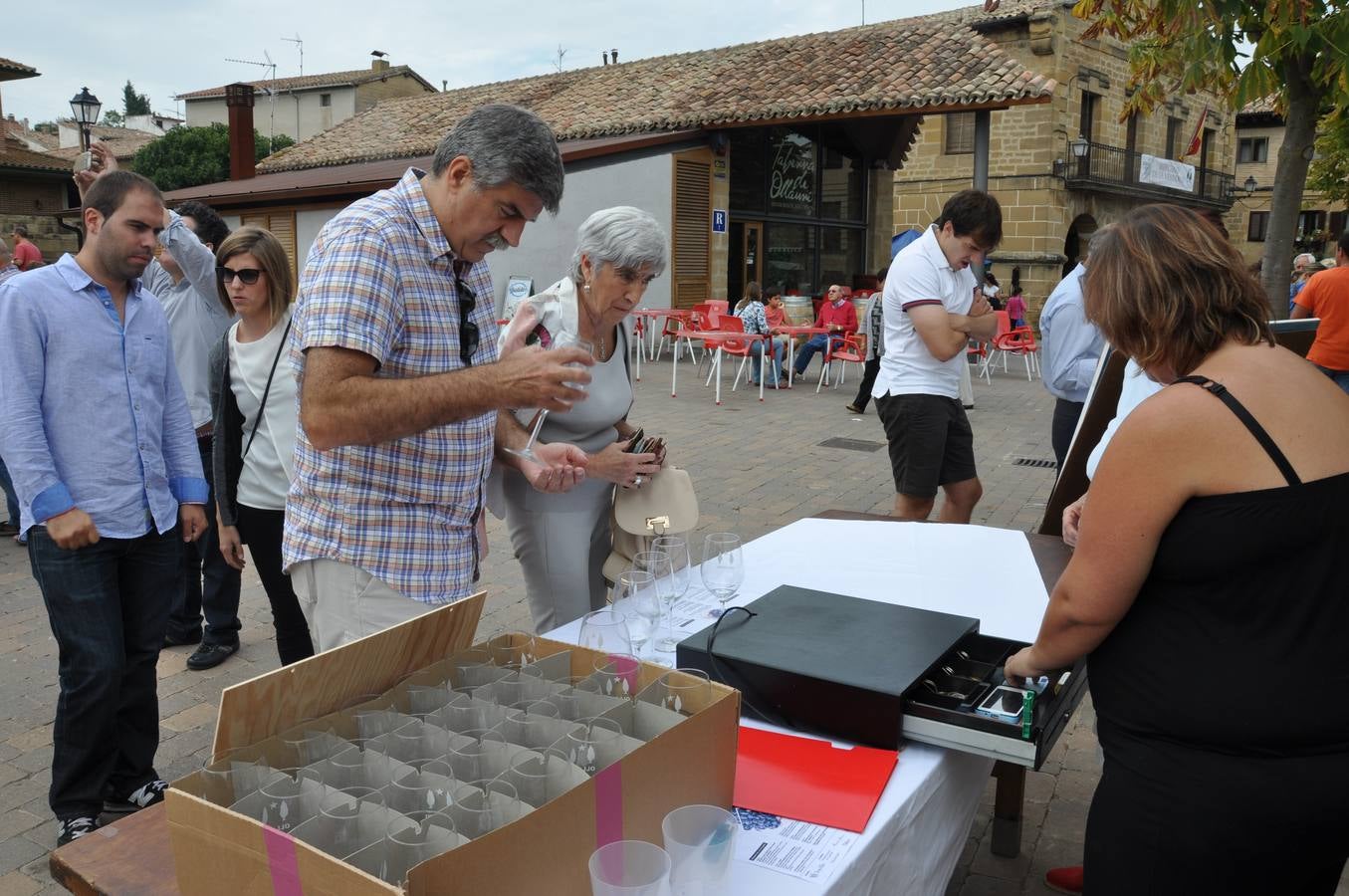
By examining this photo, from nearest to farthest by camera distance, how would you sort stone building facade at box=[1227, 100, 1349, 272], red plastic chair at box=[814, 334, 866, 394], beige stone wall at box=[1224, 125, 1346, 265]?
1. red plastic chair at box=[814, 334, 866, 394]
2. beige stone wall at box=[1224, 125, 1346, 265]
3. stone building facade at box=[1227, 100, 1349, 272]

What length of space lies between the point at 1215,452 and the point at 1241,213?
4758 cm

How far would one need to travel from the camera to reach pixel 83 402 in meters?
2.78

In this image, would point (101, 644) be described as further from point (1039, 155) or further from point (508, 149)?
point (1039, 155)

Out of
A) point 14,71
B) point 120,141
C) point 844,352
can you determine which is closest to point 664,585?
point 844,352

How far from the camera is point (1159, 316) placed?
162 centimetres

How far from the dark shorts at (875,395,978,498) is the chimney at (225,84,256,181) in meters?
25.1

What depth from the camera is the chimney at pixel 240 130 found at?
25.2 m

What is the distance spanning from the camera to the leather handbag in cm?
279

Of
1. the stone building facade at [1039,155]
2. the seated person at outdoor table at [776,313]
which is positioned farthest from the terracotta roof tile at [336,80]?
the seated person at outdoor table at [776,313]

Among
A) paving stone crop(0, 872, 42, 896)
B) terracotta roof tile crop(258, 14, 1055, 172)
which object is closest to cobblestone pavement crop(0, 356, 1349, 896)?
paving stone crop(0, 872, 42, 896)

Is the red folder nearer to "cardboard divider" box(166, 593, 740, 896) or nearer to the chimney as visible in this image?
"cardboard divider" box(166, 593, 740, 896)

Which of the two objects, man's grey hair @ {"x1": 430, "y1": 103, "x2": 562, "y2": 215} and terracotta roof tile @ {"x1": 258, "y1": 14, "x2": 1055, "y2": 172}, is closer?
man's grey hair @ {"x1": 430, "y1": 103, "x2": 562, "y2": 215}

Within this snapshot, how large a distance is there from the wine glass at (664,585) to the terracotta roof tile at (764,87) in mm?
13990

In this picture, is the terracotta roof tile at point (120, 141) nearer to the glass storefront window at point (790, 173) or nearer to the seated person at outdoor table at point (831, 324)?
the glass storefront window at point (790, 173)
